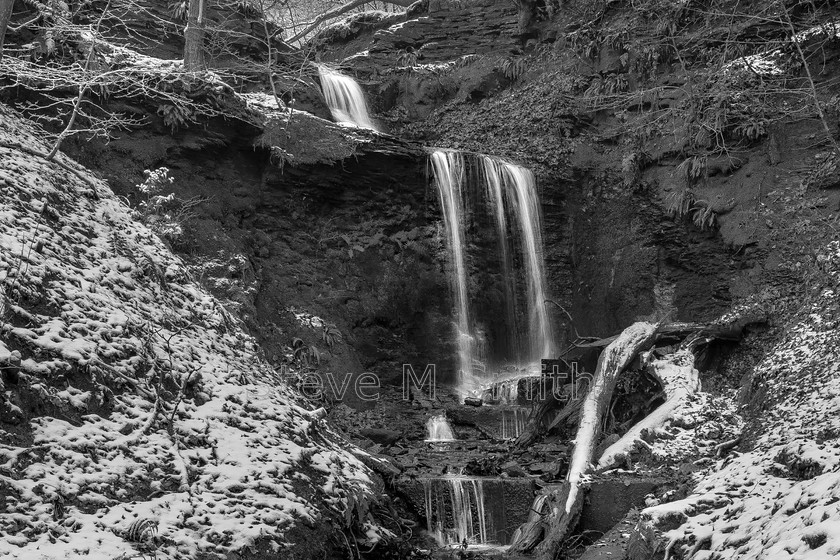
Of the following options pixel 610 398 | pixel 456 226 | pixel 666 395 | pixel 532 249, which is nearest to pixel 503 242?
pixel 532 249

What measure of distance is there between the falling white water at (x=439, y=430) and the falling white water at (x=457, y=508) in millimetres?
3741

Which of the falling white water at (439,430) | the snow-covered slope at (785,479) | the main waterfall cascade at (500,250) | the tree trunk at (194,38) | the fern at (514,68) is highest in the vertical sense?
the fern at (514,68)

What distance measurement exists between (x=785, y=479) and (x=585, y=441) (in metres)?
3.66

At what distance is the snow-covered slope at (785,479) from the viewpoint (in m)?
4.72

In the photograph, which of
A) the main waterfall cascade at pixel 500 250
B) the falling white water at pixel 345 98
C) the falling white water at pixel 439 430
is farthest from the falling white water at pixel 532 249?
the falling white water at pixel 345 98

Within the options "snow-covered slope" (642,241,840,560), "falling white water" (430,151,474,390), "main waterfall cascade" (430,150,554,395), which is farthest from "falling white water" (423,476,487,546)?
"falling white water" (430,151,474,390)

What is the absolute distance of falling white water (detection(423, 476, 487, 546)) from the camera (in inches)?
358

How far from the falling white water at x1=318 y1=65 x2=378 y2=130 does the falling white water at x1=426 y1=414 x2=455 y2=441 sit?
31.7 ft

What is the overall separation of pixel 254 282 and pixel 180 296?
5.71m

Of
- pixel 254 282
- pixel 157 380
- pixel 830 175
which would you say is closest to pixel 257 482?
pixel 157 380

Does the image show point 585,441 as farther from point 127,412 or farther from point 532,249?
point 532,249

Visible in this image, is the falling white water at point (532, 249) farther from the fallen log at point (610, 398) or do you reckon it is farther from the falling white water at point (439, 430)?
the fallen log at point (610, 398)

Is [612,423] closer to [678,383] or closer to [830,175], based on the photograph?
[678,383]

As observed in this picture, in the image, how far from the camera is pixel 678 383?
977cm
